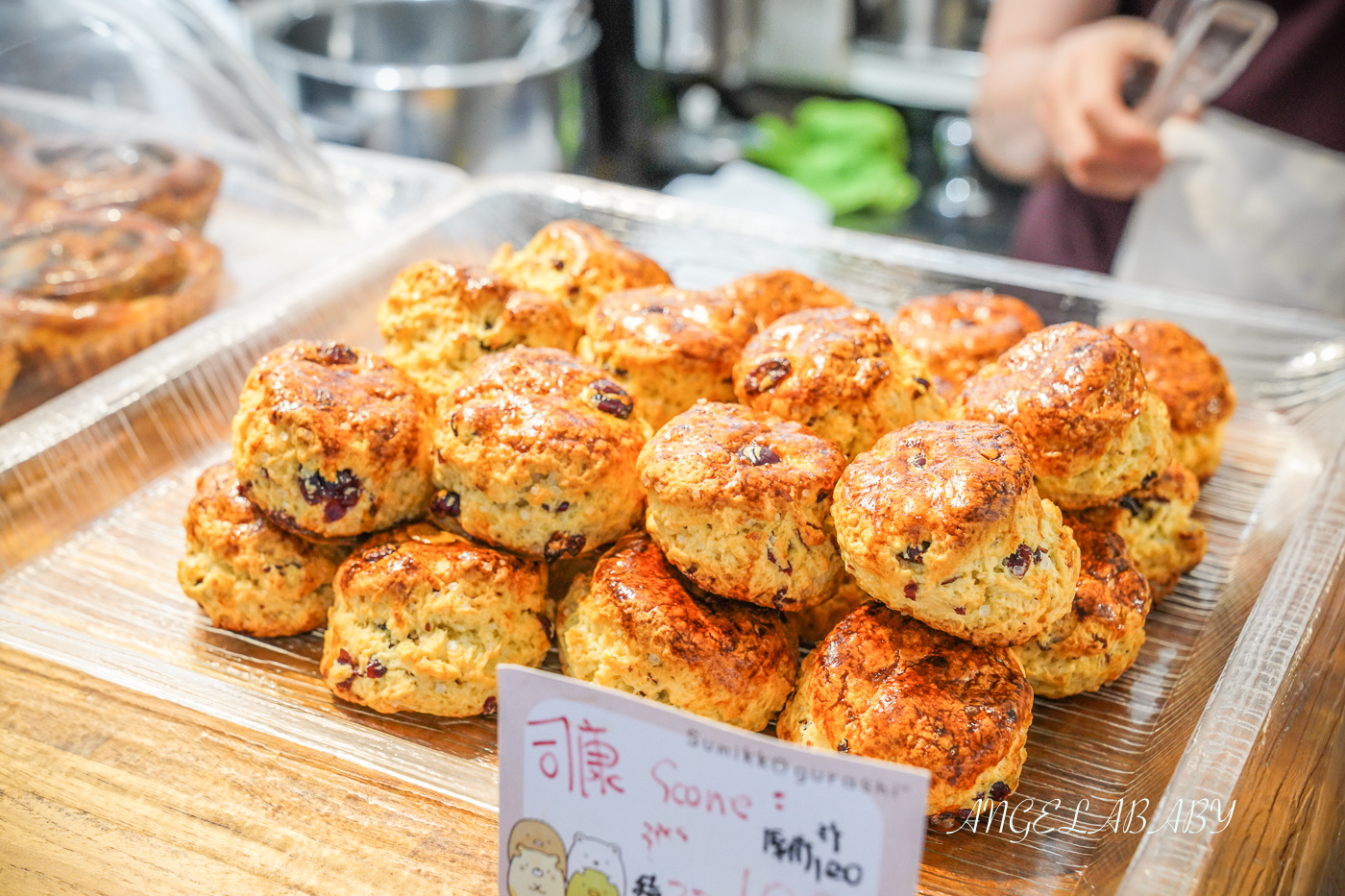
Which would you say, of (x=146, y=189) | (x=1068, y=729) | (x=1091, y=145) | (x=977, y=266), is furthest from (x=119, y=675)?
(x=1091, y=145)

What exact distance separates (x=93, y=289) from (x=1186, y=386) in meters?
2.58

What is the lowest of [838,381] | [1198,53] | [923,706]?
[923,706]

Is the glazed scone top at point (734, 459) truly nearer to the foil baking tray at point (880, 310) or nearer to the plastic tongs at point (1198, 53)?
the foil baking tray at point (880, 310)

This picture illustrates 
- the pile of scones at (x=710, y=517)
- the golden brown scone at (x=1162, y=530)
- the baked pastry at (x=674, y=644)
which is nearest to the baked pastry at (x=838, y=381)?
the pile of scones at (x=710, y=517)

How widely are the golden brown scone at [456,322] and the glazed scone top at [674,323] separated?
4.5 inches

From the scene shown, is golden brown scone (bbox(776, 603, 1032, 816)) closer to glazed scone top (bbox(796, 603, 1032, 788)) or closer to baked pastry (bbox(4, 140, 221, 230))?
glazed scone top (bbox(796, 603, 1032, 788))

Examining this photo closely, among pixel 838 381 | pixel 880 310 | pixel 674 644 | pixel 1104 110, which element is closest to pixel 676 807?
pixel 674 644

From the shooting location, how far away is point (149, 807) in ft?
5.22

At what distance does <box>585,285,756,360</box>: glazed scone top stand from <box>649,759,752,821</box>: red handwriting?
84cm

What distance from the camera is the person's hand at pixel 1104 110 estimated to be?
9.49 feet

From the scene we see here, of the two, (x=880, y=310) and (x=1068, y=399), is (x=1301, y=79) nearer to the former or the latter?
(x=880, y=310)

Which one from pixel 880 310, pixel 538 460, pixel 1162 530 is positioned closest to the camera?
pixel 538 460

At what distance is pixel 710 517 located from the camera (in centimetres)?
154

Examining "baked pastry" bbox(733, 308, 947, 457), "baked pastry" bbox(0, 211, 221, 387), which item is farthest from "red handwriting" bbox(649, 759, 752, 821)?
"baked pastry" bbox(0, 211, 221, 387)
